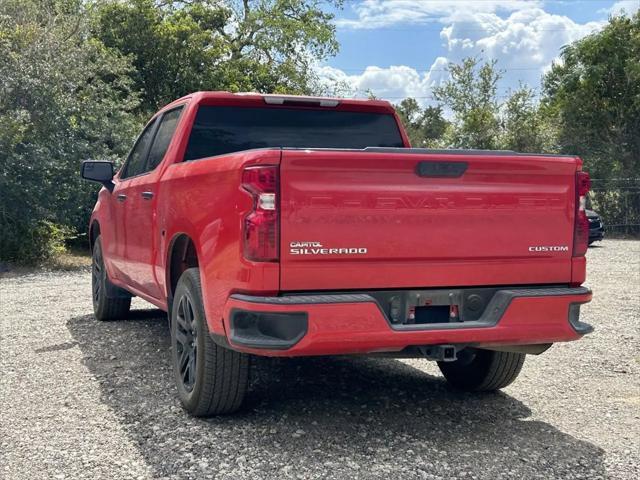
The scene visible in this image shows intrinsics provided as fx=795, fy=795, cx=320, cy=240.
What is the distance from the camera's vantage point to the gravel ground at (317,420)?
13.1 feet

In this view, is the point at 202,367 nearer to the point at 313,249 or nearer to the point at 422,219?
the point at 313,249

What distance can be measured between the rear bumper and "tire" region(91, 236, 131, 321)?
4.01m

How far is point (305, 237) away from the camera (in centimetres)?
389

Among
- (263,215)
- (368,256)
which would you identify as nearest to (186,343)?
(263,215)

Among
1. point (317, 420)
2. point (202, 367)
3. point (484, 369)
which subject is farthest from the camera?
point (484, 369)

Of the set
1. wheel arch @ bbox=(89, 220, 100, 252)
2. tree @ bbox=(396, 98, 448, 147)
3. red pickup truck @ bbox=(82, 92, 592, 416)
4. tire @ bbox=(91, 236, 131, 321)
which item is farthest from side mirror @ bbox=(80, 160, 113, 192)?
tree @ bbox=(396, 98, 448, 147)

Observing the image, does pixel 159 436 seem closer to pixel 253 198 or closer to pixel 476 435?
pixel 253 198

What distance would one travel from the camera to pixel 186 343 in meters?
4.84

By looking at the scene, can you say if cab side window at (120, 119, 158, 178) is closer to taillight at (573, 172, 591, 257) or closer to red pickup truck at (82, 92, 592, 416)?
red pickup truck at (82, 92, 592, 416)

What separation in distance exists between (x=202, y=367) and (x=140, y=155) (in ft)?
8.95

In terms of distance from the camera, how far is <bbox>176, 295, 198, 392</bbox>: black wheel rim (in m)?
4.70

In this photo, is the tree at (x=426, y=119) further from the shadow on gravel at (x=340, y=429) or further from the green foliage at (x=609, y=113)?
the shadow on gravel at (x=340, y=429)

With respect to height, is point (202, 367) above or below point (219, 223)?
below

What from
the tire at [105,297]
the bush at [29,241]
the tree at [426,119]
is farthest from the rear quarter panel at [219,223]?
the tree at [426,119]
